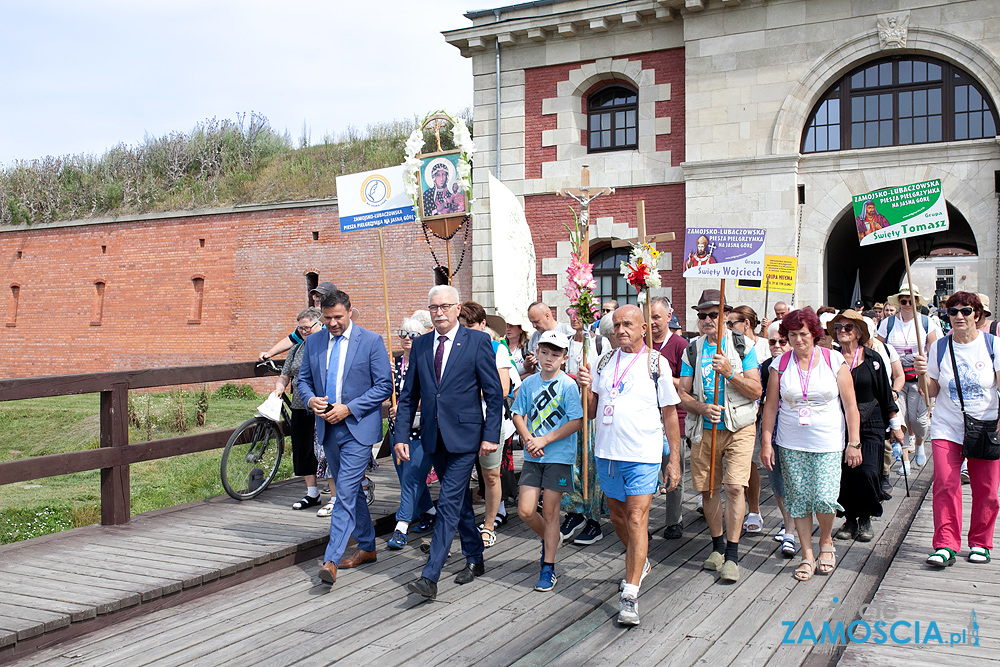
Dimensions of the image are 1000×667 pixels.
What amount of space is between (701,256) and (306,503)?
4795 millimetres

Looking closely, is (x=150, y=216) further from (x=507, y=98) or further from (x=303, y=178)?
(x=507, y=98)

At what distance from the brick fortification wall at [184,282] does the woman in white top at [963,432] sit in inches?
531

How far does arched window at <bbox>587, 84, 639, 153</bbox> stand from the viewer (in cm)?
1742

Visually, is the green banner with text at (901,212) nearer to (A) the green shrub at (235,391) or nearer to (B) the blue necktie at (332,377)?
(B) the blue necktie at (332,377)

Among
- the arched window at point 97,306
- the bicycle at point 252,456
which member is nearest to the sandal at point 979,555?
the bicycle at point 252,456

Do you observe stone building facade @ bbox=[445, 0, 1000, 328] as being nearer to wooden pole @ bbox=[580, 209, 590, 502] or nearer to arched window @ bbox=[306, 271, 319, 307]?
arched window @ bbox=[306, 271, 319, 307]

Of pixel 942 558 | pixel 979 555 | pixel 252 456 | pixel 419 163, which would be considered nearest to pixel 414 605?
pixel 252 456

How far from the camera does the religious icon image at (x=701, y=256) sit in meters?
8.07

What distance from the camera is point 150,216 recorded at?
25.5 m

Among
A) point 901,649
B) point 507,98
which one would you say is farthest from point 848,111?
point 901,649

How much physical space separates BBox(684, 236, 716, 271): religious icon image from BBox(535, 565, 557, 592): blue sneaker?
335cm

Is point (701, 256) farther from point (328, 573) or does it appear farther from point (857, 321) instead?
point (328, 573)

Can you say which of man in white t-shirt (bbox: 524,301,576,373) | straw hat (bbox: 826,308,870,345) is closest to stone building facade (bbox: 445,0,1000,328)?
man in white t-shirt (bbox: 524,301,576,373)

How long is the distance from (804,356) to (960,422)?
4.19 feet
